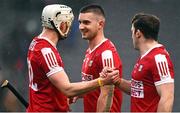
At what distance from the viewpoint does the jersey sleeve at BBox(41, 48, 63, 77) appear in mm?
5613

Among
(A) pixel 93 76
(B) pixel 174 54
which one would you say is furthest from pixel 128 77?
(A) pixel 93 76

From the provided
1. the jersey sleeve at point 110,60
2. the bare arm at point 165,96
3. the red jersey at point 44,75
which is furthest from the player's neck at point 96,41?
the bare arm at point 165,96

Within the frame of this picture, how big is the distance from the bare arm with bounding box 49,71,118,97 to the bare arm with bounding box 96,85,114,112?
11.9 inches

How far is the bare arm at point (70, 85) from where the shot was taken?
558 cm

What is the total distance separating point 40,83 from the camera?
5.78 m

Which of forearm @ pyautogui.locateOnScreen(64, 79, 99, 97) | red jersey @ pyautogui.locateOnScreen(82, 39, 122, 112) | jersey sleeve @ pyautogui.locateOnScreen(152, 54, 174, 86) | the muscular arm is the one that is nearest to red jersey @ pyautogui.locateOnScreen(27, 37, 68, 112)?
forearm @ pyautogui.locateOnScreen(64, 79, 99, 97)

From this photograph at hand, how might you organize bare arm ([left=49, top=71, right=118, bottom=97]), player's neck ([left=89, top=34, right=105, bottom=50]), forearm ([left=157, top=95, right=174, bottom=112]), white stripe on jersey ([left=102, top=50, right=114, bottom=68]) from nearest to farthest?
forearm ([left=157, top=95, right=174, bottom=112])
bare arm ([left=49, top=71, right=118, bottom=97])
white stripe on jersey ([left=102, top=50, right=114, bottom=68])
player's neck ([left=89, top=34, right=105, bottom=50])

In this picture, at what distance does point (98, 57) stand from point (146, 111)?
0.84 meters

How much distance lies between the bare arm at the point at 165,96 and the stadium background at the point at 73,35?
8.97ft

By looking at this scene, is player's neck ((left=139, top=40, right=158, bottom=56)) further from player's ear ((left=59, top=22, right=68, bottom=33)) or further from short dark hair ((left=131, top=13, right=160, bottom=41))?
player's ear ((left=59, top=22, right=68, bottom=33))

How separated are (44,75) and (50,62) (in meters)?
0.17

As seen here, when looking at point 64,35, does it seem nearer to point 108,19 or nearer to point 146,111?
point 146,111

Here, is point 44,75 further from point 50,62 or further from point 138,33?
point 138,33

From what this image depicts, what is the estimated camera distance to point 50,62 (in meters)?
5.63
